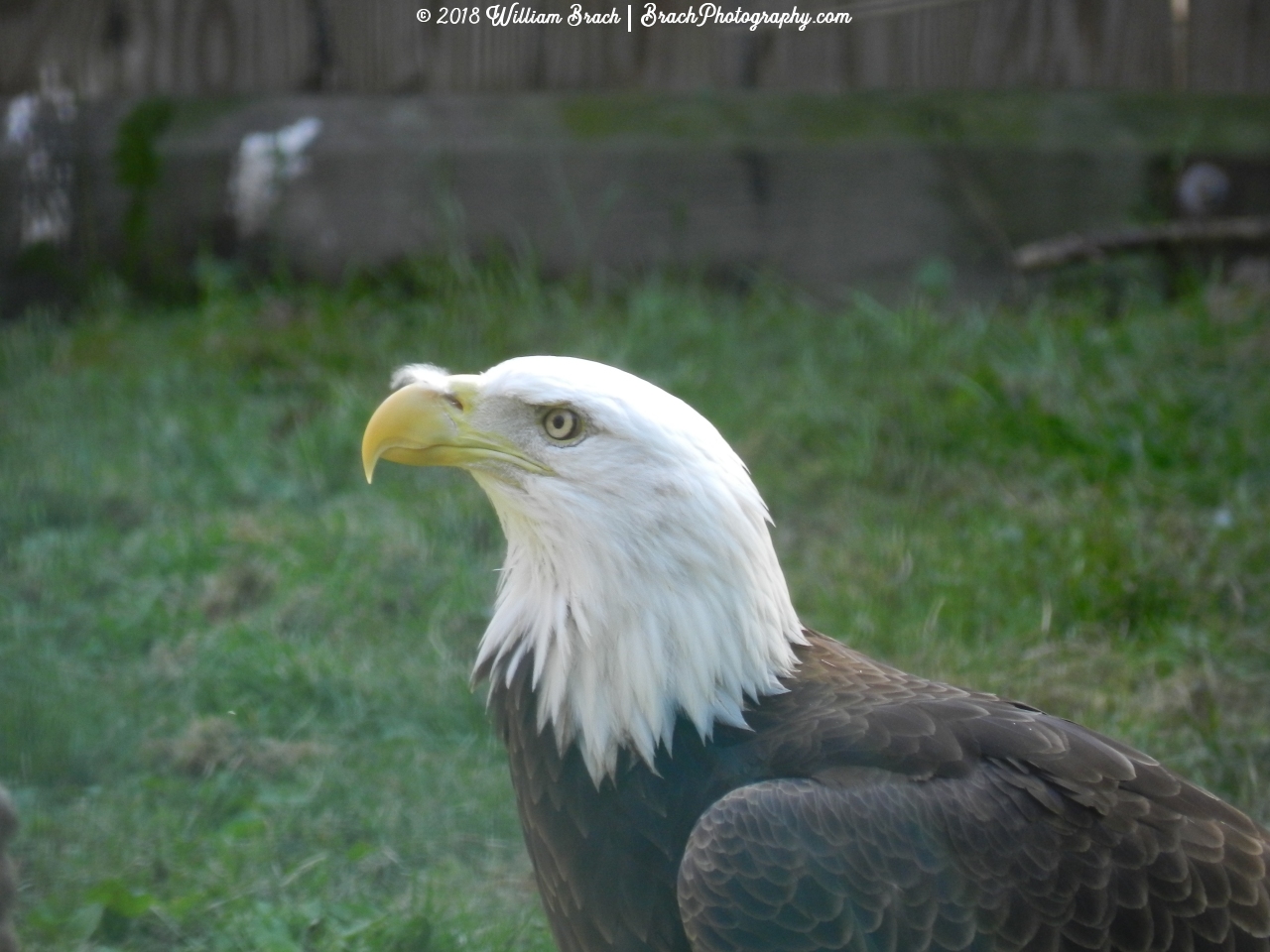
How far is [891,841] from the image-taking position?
2.25 meters

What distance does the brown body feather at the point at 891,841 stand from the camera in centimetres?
222

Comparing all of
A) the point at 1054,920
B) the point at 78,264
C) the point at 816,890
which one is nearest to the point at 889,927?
the point at 816,890

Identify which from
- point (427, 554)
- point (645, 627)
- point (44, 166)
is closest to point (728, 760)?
point (645, 627)

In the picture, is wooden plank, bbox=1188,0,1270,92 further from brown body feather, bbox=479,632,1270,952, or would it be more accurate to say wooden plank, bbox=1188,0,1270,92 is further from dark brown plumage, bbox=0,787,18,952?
dark brown plumage, bbox=0,787,18,952

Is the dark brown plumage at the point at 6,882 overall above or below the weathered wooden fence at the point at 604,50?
below

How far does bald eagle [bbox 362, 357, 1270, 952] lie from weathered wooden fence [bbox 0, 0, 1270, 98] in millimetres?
4343

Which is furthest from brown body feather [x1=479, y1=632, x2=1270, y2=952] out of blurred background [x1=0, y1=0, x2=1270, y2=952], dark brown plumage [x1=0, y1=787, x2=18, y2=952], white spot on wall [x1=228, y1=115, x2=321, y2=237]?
white spot on wall [x1=228, y1=115, x2=321, y2=237]

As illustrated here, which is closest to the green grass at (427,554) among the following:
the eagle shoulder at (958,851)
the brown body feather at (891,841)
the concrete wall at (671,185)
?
the concrete wall at (671,185)

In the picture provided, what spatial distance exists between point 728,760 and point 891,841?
332 millimetres

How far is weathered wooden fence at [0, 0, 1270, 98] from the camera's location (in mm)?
6508

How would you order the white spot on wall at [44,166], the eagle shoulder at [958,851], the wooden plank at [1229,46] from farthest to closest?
the wooden plank at [1229,46] → the white spot on wall at [44,166] → the eagle shoulder at [958,851]

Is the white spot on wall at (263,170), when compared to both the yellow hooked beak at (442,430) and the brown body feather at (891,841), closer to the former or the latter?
the yellow hooked beak at (442,430)

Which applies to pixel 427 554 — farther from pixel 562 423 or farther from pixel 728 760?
pixel 728 760

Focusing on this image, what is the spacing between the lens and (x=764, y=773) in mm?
2404
